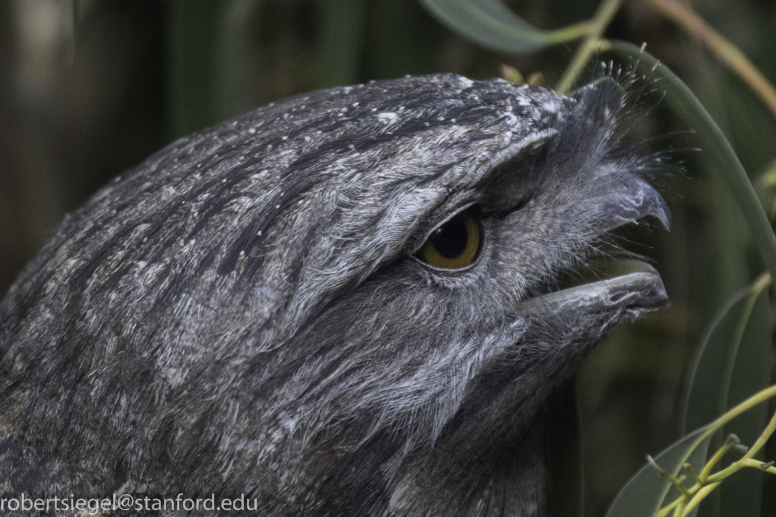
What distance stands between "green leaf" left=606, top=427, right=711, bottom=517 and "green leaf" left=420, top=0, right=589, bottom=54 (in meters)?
1.11

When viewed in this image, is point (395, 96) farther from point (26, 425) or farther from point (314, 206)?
point (26, 425)

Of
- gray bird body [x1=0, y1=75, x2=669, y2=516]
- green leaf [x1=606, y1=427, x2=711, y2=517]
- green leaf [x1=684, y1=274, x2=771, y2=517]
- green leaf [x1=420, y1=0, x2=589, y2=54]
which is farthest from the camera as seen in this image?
green leaf [x1=420, y1=0, x2=589, y2=54]

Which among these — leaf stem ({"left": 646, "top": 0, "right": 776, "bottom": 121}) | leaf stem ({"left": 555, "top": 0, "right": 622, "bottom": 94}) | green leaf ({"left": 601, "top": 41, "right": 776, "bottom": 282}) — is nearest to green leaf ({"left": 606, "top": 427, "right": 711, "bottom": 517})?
green leaf ({"left": 601, "top": 41, "right": 776, "bottom": 282})

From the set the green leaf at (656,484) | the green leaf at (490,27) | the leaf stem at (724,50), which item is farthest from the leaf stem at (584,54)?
the green leaf at (656,484)

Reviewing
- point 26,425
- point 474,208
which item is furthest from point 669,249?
point 26,425

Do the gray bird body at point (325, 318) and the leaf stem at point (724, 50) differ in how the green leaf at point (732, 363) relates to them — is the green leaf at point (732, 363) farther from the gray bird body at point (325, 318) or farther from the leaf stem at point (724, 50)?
the leaf stem at point (724, 50)

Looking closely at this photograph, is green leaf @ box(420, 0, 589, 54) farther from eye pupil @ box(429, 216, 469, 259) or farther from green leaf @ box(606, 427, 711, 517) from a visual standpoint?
green leaf @ box(606, 427, 711, 517)

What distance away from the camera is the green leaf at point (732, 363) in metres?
1.60

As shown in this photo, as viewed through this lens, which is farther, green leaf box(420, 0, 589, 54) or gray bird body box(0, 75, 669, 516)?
green leaf box(420, 0, 589, 54)

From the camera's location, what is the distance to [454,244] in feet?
4.25

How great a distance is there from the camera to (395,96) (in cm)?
139

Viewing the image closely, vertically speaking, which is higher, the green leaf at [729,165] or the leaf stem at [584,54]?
the leaf stem at [584,54]

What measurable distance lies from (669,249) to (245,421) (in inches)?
82.4

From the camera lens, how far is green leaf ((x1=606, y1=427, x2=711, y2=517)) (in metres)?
→ 1.32
